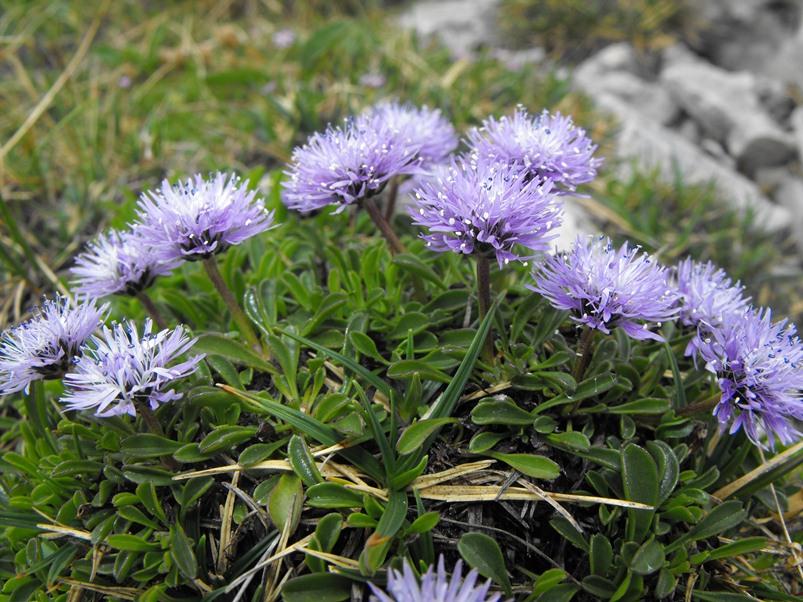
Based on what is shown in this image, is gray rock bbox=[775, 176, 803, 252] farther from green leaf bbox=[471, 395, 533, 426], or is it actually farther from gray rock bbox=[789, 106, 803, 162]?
green leaf bbox=[471, 395, 533, 426]

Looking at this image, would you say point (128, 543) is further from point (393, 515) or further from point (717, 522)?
point (717, 522)

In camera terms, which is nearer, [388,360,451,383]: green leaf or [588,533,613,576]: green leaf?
[588,533,613,576]: green leaf

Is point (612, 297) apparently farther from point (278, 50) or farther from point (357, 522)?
point (278, 50)

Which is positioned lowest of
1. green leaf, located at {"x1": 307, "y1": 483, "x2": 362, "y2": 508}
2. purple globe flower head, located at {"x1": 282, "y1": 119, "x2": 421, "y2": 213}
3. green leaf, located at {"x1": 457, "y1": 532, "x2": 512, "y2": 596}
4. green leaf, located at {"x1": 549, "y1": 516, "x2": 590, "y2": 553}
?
green leaf, located at {"x1": 549, "y1": 516, "x2": 590, "y2": 553}

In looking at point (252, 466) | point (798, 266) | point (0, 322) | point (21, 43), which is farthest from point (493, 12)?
point (252, 466)

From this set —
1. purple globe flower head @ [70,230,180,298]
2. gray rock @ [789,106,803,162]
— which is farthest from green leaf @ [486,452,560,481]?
gray rock @ [789,106,803,162]

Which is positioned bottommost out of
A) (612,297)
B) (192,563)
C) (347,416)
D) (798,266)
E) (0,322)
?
(798,266)

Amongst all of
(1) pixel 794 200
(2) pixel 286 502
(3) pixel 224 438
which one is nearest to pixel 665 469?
(2) pixel 286 502
